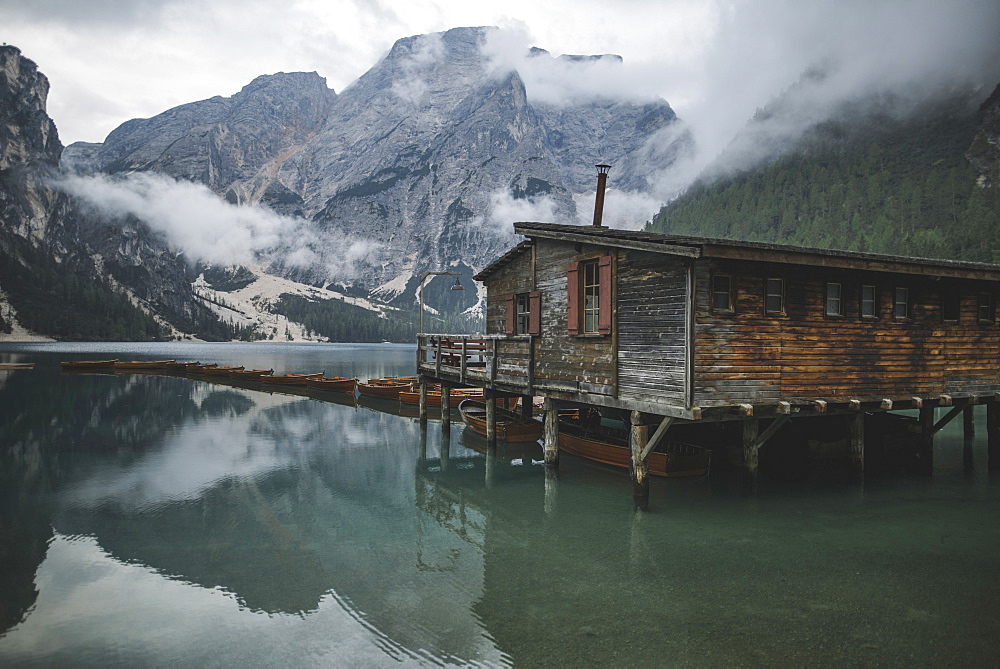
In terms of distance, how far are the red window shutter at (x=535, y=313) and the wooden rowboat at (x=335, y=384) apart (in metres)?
33.0

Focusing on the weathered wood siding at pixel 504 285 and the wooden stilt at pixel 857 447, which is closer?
the wooden stilt at pixel 857 447

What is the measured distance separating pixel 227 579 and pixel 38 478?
46.9 ft

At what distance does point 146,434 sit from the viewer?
32.4 m

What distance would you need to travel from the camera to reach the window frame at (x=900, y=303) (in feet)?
61.0

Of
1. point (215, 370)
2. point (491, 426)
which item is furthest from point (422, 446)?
point (215, 370)

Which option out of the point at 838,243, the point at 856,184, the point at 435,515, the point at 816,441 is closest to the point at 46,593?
the point at 435,515

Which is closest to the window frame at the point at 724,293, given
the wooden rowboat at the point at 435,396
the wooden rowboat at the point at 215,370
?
the wooden rowboat at the point at 435,396

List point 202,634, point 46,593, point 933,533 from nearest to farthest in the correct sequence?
point 202,634 → point 46,593 → point 933,533

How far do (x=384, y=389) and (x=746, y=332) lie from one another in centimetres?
3603

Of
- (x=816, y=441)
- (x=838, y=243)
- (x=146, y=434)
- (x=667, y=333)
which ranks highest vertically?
(x=838, y=243)

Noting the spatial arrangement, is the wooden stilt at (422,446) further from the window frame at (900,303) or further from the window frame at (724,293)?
the window frame at (900,303)

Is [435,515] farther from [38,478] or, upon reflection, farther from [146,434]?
[146,434]

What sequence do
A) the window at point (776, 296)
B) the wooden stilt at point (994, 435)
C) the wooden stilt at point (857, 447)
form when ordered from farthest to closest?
1. the wooden stilt at point (994, 435)
2. the wooden stilt at point (857, 447)
3. the window at point (776, 296)

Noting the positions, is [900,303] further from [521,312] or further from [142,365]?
[142,365]
